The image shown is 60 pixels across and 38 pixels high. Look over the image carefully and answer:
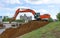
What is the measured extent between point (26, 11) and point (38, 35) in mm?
18543

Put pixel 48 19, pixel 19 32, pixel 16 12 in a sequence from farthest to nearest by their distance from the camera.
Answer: pixel 16 12 < pixel 48 19 < pixel 19 32

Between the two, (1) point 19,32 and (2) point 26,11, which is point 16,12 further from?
(1) point 19,32

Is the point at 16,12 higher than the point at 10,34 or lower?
higher

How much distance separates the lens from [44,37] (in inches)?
611

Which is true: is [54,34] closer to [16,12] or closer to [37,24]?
[37,24]

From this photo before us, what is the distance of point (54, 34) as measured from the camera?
16.0 metres

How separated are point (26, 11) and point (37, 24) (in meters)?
8.26

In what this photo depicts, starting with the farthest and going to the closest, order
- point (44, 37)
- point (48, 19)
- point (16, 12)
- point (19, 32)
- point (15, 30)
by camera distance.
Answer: point (16, 12)
point (48, 19)
point (15, 30)
point (19, 32)
point (44, 37)

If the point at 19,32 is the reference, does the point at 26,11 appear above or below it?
above

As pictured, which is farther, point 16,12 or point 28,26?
point 16,12

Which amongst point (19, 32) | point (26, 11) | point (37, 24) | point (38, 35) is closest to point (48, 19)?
point (26, 11)

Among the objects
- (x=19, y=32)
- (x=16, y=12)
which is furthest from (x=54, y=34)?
(x=16, y=12)

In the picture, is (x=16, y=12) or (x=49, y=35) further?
(x=16, y=12)

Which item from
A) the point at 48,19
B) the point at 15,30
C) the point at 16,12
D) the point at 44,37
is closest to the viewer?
the point at 44,37
